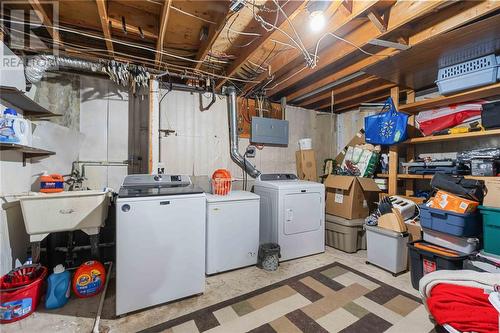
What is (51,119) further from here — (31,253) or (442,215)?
(442,215)

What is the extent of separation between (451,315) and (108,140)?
3489 mm

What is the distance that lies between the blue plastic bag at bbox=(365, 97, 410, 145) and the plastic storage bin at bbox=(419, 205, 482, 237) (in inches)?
39.4

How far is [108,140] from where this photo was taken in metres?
2.68

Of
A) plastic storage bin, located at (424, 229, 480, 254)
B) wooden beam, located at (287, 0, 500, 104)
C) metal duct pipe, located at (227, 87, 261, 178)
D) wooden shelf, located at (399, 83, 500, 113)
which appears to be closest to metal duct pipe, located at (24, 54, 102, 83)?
metal duct pipe, located at (227, 87, 261, 178)

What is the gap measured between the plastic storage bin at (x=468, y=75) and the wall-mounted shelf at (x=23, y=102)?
3906 millimetres

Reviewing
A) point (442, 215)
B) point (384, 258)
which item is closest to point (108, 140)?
point (384, 258)

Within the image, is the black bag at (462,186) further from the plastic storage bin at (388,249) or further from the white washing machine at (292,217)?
the white washing machine at (292,217)

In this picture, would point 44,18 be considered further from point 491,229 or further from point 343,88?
point 491,229

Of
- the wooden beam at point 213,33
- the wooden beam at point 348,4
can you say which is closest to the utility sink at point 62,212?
the wooden beam at point 213,33

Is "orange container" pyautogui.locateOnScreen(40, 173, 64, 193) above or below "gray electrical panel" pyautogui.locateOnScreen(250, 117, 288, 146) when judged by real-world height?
below

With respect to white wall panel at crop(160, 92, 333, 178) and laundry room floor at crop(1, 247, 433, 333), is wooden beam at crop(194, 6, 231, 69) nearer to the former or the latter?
white wall panel at crop(160, 92, 333, 178)

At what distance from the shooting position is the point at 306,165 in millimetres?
3814

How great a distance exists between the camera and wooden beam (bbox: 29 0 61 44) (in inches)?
61.3

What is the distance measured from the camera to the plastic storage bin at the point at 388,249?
Answer: 2398mm
